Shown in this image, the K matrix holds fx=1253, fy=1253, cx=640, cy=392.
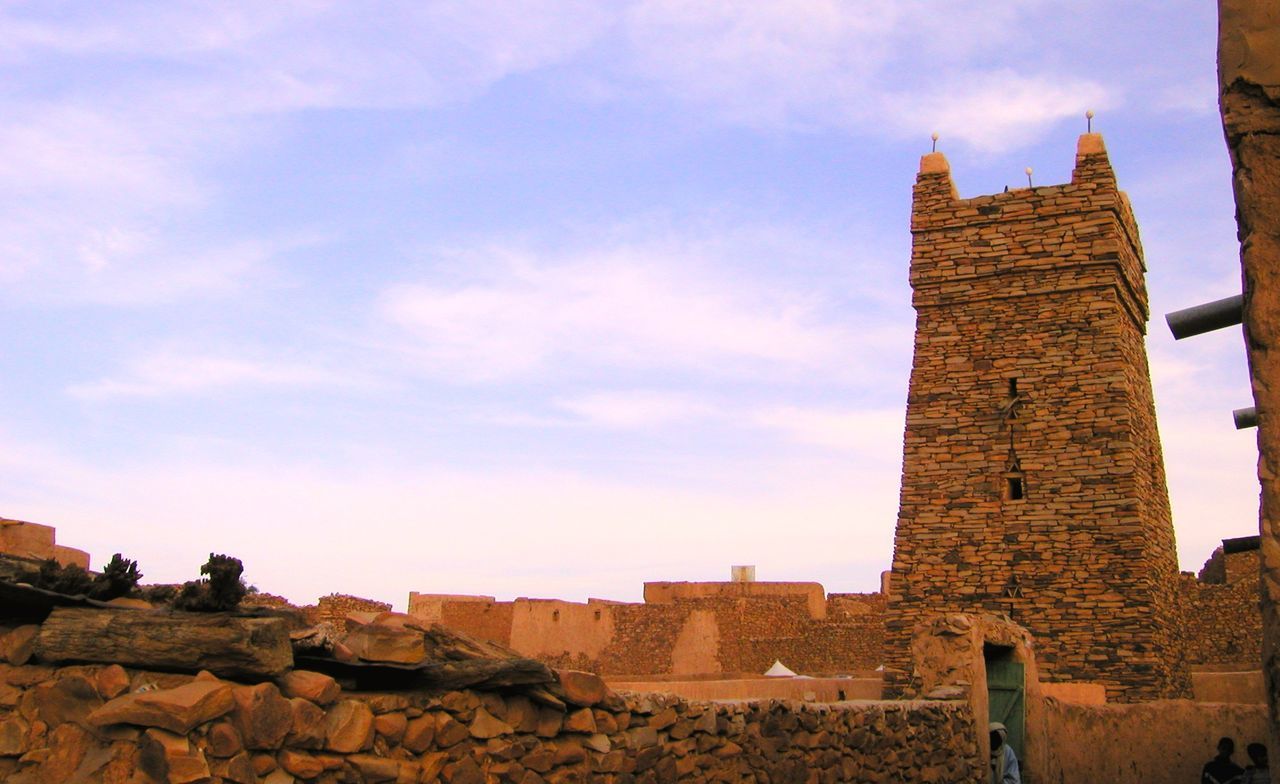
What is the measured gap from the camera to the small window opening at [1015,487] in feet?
58.1

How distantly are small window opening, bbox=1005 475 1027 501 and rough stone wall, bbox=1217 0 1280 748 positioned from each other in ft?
49.3

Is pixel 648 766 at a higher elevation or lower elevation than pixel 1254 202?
lower

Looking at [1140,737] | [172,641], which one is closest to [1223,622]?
[1140,737]

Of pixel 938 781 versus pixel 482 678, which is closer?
pixel 482 678

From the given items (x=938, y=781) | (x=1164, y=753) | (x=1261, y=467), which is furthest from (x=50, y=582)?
(x=1164, y=753)

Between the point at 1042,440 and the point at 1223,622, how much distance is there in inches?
314

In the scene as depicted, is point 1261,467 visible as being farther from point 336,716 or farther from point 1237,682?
point 1237,682

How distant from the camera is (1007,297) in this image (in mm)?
18438

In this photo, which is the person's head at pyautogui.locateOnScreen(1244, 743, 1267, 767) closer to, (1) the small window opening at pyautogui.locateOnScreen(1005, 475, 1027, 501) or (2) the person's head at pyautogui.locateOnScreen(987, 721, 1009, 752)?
(2) the person's head at pyautogui.locateOnScreen(987, 721, 1009, 752)

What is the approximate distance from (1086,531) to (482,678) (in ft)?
44.8

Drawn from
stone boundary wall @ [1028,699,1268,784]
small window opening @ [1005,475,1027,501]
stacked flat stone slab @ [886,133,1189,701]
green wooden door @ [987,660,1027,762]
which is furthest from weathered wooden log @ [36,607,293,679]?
small window opening @ [1005,475,1027,501]

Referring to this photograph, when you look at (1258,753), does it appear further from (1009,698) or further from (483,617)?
(483,617)

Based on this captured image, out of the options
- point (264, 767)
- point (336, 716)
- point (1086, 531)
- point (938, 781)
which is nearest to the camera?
point (264, 767)

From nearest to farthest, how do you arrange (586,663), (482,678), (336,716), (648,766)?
(336,716) < (482,678) < (648,766) < (586,663)
